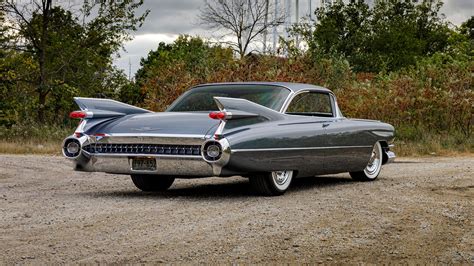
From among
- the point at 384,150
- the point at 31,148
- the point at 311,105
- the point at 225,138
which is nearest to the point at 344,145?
the point at 311,105

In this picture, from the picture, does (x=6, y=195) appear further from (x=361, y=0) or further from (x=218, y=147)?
(x=361, y=0)

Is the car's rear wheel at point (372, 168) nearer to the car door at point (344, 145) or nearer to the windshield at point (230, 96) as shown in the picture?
the car door at point (344, 145)

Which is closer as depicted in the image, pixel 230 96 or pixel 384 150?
pixel 230 96

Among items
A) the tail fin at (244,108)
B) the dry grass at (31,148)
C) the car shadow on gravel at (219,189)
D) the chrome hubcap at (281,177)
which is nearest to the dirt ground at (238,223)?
the car shadow on gravel at (219,189)

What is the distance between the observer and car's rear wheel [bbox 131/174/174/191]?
10078mm

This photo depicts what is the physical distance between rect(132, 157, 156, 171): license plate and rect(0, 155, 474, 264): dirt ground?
37cm

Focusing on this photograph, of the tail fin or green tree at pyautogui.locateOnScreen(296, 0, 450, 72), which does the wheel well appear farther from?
green tree at pyautogui.locateOnScreen(296, 0, 450, 72)

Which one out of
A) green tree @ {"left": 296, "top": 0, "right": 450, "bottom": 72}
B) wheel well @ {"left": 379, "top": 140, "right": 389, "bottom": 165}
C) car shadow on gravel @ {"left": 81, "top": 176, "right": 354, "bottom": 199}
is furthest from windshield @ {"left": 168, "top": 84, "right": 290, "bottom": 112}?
green tree @ {"left": 296, "top": 0, "right": 450, "bottom": 72}

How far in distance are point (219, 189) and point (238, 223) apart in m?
3.26

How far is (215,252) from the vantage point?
18.4ft

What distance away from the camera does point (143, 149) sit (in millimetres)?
8734

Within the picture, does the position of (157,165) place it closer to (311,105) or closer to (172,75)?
(311,105)

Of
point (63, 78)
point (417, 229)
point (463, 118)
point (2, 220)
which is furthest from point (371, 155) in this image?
point (63, 78)

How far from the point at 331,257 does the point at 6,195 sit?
17.5 feet
